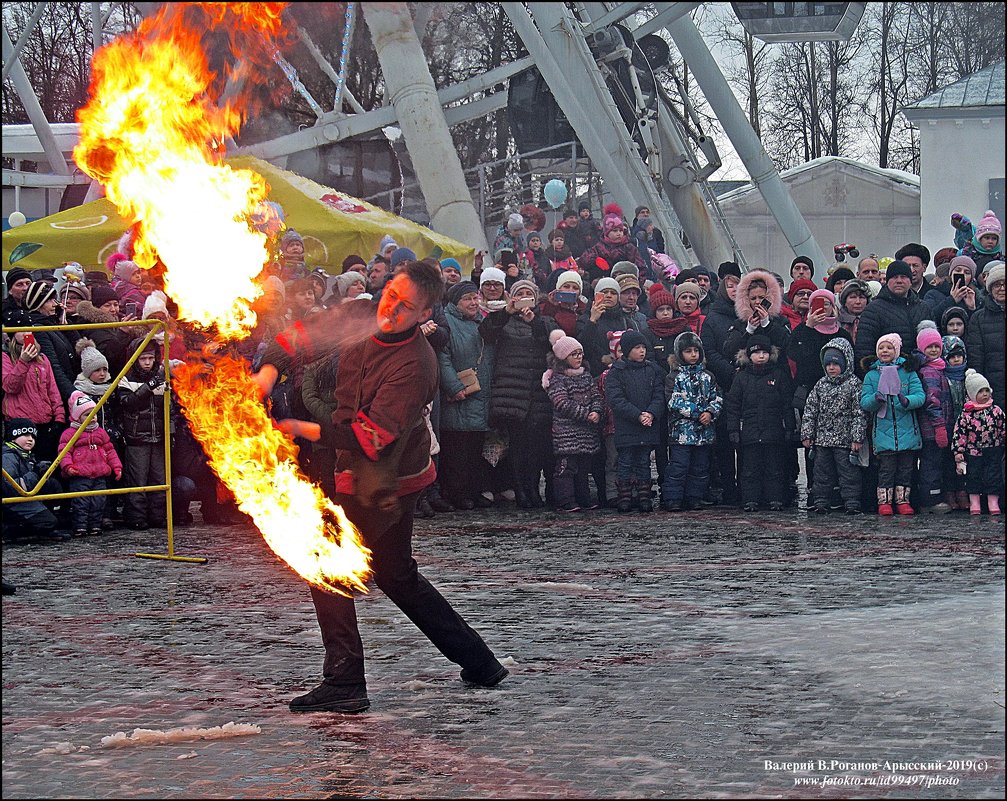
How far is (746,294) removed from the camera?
40.9 ft

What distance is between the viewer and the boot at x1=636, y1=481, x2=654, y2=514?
1233cm

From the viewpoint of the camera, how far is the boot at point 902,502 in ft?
38.8

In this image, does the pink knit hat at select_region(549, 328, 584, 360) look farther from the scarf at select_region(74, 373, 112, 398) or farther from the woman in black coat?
the scarf at select_region(74, 373, 112, 398)

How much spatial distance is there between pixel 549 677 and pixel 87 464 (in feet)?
18.9

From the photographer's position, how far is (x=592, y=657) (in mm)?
6945

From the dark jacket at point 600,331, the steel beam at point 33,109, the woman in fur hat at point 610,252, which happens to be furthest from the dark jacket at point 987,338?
the steel beam at point 33,109

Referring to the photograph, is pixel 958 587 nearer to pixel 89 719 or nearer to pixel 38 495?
pixel 89 719

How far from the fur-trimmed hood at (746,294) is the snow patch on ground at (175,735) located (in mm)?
7570

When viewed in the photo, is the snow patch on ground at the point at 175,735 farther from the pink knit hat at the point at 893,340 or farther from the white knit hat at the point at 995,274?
the white knit hat at the point at 995,274

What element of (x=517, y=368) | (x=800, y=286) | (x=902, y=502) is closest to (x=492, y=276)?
(x=517, y=368)

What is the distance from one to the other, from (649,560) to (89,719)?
15.6 ft

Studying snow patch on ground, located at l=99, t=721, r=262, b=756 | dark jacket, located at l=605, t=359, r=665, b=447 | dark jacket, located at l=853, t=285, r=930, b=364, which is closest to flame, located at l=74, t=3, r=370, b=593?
snow patch on ground, located at l=99, t=721, r=262, b=756

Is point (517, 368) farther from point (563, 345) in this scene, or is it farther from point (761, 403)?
point (761, 403)

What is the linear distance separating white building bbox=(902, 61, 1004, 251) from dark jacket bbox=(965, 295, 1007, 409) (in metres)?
17.8
